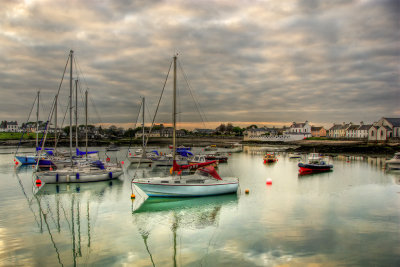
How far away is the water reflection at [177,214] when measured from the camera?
15.9 metres

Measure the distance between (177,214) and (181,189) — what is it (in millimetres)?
2974

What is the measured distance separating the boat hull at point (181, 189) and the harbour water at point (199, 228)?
0.53 meters

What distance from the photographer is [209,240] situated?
14234mm

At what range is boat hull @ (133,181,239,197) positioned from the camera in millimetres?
21078

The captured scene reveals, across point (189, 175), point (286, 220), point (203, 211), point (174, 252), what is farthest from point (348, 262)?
point (189, 175)

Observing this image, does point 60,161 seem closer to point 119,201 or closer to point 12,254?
point 119,201

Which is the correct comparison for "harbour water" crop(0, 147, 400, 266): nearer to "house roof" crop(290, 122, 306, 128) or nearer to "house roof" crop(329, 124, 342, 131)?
"house roof" crop(329, 124, 342, 131)

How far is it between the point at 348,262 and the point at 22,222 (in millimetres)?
17969

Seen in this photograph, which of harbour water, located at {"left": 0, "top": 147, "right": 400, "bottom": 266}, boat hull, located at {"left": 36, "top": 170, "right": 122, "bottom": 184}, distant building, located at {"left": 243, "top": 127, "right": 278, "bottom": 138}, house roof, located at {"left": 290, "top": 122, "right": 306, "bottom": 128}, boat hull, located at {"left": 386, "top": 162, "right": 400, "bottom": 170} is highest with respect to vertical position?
house roof, located at {"left": 290, "top": 122, "right": 306, "bottom": 128}

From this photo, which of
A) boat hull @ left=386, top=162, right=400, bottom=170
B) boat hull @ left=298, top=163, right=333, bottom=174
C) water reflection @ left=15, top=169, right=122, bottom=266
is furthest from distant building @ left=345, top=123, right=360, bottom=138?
water reflection @ left=15, top=169, right=122, bottom=266

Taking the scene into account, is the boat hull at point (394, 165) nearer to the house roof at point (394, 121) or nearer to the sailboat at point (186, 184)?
the sailboat at point (186, 184)

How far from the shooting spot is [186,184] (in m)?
21.3

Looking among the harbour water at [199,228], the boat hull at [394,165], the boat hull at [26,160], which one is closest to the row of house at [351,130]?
the boat hull at [394,165]

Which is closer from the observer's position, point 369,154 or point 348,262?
point 348,262
